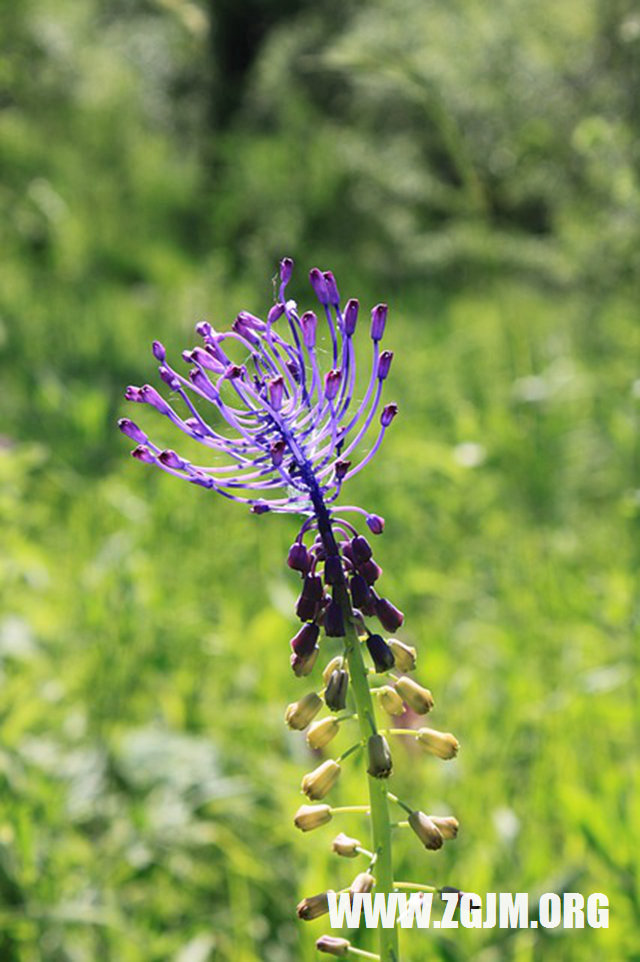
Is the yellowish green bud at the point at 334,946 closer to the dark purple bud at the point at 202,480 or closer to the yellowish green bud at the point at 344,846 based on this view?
the yellowish green bud at the point at 344,846

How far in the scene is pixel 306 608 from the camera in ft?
3.19

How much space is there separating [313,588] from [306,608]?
0.7 inches

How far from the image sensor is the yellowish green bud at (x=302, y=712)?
3.22 ft

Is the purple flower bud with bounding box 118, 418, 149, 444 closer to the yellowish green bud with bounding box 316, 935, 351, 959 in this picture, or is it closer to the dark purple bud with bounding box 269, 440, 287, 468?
the dark purple bud with bounding box 269, 440, 287, 468

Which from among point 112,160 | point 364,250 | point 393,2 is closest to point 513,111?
point 364,250

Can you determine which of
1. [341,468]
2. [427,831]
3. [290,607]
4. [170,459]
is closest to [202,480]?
[170,459]

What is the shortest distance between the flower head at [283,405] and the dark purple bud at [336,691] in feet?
0.38

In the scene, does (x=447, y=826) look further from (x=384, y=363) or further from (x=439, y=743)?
(x=384, y=363)

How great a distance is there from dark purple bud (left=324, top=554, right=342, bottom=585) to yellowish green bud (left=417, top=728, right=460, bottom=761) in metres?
0.17

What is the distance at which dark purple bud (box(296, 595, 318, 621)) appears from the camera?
97cm

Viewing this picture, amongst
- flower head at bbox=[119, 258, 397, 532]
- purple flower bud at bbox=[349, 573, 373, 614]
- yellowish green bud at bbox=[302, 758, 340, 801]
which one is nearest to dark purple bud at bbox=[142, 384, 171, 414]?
flower head at bbox=[119, 258, 397, 532]

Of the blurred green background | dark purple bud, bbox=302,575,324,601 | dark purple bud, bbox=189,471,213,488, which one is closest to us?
dark purple bud, bbox=189,471,213,488

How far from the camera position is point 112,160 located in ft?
29.5

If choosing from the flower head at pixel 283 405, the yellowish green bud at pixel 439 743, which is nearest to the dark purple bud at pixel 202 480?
the flower head at pixel 283 405
